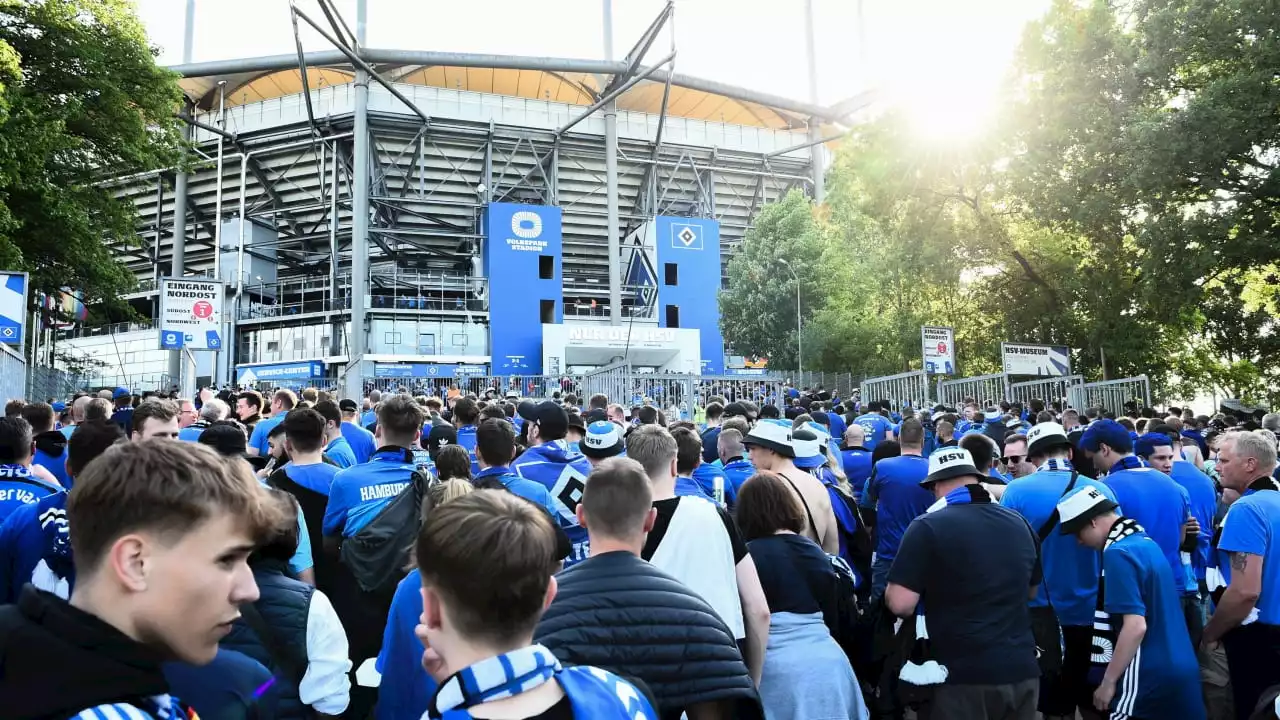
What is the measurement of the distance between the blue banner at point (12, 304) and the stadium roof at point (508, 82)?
89.2 feet

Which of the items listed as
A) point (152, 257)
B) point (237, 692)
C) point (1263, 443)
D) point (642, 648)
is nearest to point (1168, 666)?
point (1263, 443)

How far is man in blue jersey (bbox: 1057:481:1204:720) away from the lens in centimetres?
378

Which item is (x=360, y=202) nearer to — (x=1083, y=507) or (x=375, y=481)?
(x=375, y=481)

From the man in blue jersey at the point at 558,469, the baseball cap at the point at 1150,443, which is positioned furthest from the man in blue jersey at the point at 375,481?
the baseball cap at the point at 1150,443

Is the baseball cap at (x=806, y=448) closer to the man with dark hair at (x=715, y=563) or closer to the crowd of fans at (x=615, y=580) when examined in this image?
the crowd of fans at (x=615, y=580)

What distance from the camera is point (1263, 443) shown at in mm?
4352

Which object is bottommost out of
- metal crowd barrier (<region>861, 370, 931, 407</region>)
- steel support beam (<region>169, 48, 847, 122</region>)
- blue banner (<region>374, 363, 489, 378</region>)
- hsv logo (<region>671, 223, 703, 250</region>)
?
metal crowd barrier (<region>861, 370, 931, 407</region>)

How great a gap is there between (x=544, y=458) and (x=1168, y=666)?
3.17 m

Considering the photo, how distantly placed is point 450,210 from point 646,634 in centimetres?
4302

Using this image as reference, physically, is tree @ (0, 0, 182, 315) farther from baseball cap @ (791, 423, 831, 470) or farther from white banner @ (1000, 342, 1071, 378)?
white banner @ (1000, 342, 1071, 378)

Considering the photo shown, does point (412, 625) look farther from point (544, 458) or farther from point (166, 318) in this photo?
point (166, 318)

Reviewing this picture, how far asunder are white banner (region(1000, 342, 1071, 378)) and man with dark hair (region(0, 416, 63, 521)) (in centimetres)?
1645

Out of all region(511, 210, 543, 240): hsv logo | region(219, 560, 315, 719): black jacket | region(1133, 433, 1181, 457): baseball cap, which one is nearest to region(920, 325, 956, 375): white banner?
region(1133, 433, 1181, 457): baseball cap

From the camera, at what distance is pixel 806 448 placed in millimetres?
5191
